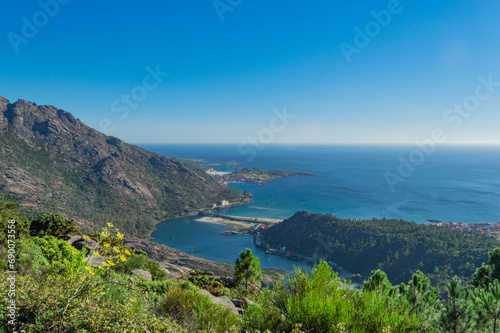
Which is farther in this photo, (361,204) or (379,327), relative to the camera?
(361,204)

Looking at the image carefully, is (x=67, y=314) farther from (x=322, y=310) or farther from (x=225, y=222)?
(x=225, y=222)

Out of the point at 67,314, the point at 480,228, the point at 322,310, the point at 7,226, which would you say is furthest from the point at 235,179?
the point at 67,314

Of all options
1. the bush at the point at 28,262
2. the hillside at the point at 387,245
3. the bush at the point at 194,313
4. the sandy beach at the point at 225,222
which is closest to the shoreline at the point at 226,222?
the sandy beach at the point at 225,222

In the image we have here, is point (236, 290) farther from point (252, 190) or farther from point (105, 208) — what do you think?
point (252, 190)

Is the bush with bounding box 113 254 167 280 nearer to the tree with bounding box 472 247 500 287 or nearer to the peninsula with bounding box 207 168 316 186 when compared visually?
the tree with bounding box 472 247 500 287

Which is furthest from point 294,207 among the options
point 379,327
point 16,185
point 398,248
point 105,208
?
point 379,327
